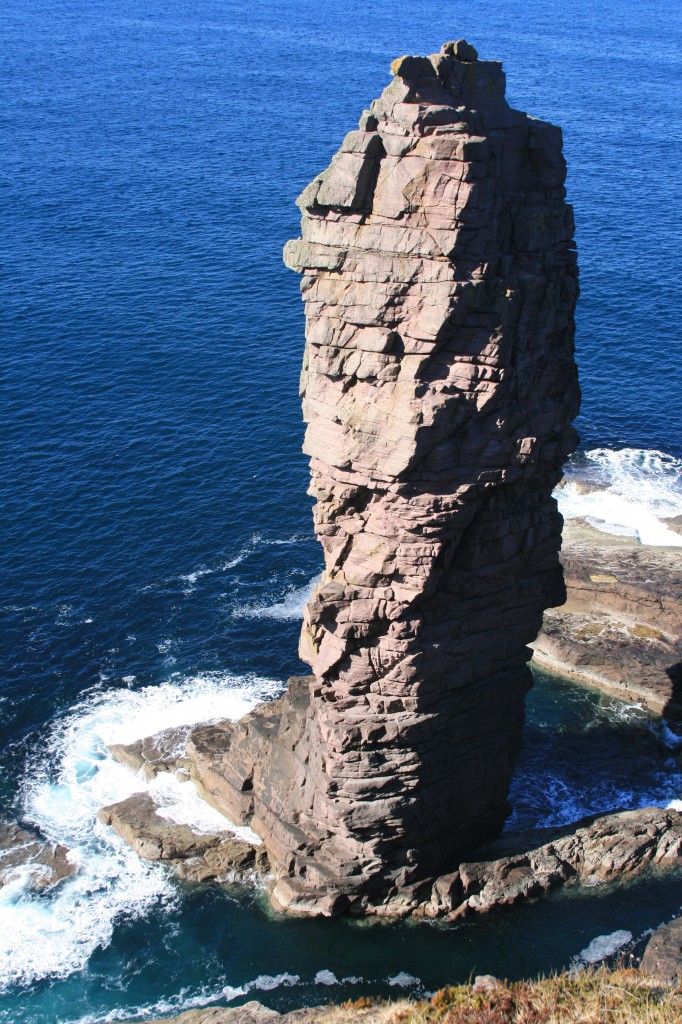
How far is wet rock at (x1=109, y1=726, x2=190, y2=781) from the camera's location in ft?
192

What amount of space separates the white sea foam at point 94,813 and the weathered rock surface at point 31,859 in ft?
1.67

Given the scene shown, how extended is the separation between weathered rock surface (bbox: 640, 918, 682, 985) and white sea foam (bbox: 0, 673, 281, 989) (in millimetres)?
20900

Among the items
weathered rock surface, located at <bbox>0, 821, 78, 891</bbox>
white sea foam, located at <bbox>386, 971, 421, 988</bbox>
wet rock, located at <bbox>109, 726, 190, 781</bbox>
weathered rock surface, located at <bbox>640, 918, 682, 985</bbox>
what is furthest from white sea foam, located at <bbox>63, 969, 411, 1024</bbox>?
wet rock, located at <bbox>109, 726, 190, 781</bbox>

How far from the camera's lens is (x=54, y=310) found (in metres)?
106

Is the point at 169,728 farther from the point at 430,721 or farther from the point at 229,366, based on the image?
the point at 229,366

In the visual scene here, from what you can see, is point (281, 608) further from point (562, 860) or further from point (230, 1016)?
point (230, 1016)

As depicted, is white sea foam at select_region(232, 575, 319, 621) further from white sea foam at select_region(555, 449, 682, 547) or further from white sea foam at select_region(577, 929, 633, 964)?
white sea foam at select_region(577, 929, 633, 964)

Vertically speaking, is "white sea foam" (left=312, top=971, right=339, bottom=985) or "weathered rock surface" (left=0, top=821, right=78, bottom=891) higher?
"white sea foam" (left=312, top=971, right=339, bottom=985)

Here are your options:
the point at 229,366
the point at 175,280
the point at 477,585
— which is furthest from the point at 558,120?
the point at 477,585

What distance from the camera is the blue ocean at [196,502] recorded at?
47031 mm

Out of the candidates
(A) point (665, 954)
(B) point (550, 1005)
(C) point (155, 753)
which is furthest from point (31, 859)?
(A) point (665, 954)

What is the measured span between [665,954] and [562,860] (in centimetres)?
900

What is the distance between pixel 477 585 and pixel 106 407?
180 feet

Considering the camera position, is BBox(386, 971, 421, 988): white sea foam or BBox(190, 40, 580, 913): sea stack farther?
BBox(386, 971, 421, 988): white sea foam
